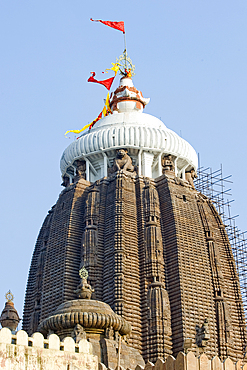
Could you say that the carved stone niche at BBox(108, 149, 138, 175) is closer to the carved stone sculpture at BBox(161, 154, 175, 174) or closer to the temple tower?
the temple tower

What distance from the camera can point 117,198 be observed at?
49.3 m

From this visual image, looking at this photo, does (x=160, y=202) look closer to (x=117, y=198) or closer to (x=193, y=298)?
(x=117, y=198)

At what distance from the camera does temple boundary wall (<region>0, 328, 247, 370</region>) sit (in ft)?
75.8

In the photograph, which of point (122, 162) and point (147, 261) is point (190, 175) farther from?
point (147, 261)

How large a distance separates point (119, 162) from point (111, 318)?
23.0m

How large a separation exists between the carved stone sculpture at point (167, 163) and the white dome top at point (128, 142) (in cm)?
41

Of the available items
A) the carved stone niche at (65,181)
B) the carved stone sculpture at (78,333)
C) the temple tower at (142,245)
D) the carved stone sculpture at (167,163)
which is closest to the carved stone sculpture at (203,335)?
the temple tower at (142,245)

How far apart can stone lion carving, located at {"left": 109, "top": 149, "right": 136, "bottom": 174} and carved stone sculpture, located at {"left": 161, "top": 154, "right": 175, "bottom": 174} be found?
227 cm

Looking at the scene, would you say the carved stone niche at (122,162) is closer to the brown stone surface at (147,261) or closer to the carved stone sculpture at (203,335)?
the brown stone surface at (147,261)

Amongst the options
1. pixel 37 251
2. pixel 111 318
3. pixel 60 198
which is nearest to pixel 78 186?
pixel 60 198


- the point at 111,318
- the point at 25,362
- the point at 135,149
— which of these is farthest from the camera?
the point at 135,149

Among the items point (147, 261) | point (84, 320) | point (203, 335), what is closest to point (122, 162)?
point (147, 261)

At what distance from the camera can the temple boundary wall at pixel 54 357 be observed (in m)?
23.1

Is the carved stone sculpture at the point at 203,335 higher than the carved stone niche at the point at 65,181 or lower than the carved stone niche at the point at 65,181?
lower
